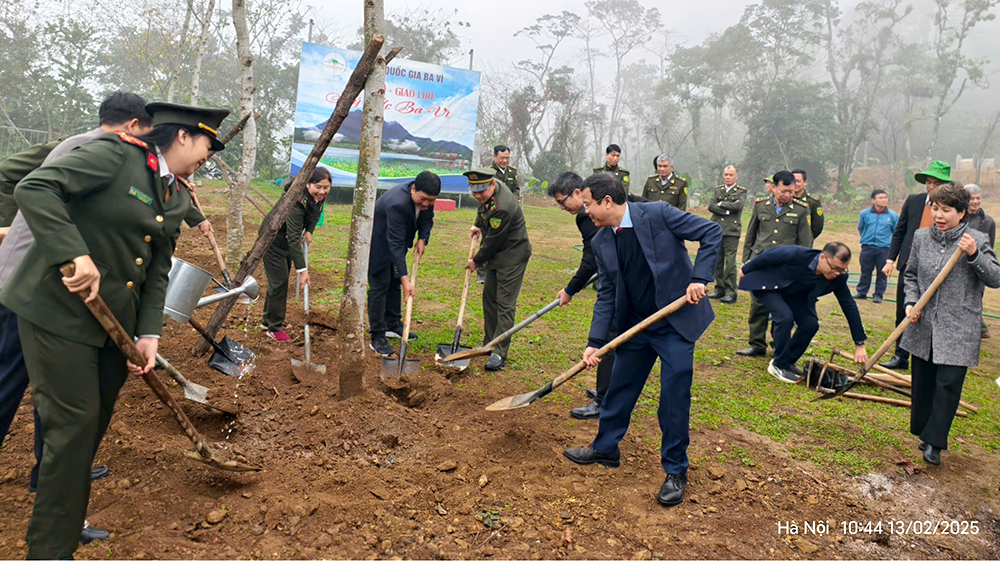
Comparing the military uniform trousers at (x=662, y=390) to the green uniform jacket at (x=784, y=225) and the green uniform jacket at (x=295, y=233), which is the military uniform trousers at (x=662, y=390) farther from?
the green uniform jacket at (x=784, y=225)

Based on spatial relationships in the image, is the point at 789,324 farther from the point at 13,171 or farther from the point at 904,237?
the point at 13,171

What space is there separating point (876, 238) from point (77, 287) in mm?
10387

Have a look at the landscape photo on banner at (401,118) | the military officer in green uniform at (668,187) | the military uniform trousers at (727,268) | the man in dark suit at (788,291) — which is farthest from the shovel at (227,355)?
the landscape photo on banner at (401,118)

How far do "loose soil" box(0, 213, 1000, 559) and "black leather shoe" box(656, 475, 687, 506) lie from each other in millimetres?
51

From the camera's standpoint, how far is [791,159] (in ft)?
88.7

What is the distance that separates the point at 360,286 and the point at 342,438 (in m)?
1.07

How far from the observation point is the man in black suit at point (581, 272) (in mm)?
4660

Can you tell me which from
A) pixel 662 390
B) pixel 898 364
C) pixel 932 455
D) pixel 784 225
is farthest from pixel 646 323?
pixel 784 225

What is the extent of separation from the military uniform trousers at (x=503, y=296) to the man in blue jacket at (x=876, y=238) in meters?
6.49

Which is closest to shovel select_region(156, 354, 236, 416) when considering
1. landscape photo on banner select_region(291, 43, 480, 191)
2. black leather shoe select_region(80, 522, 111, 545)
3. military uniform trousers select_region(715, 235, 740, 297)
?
black leather shoe select_region(80, 522, 111, 545)

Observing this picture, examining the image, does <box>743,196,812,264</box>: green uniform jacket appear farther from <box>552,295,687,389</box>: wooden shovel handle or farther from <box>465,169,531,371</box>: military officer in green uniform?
<box>552,295,687,389</box>: wooden shovel handle

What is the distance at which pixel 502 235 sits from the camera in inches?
224

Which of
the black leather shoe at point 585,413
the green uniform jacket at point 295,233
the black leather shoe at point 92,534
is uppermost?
the green uniform jacket at point 295,233

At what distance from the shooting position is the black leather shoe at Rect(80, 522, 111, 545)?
8.70 ft
